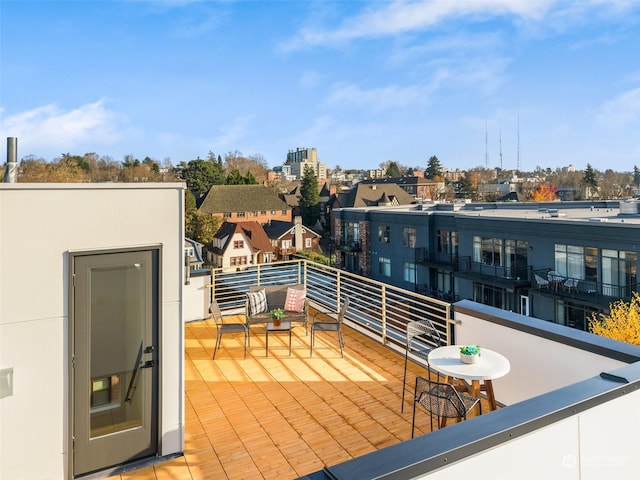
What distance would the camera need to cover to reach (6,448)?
9.54ft

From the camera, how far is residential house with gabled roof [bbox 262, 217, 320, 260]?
146 ft

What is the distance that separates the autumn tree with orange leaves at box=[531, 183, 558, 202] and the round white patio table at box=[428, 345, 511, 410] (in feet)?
190

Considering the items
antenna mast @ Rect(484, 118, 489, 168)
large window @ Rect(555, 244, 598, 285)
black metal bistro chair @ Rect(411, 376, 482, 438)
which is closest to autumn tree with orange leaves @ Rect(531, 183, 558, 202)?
antenna mast @ Rect(484, 118, 489, 168)

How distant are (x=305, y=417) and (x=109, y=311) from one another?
227cm

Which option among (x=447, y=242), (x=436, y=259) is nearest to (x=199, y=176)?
(x=436, y=259)

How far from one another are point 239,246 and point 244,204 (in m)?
12.5

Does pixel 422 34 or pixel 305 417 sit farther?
pixel 422 34

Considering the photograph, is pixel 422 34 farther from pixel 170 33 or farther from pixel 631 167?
pixel 631 167

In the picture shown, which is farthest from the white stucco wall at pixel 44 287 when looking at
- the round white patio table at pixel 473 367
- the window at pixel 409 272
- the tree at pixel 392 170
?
the tree at pixel 392 170

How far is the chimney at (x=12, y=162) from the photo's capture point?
147 inches

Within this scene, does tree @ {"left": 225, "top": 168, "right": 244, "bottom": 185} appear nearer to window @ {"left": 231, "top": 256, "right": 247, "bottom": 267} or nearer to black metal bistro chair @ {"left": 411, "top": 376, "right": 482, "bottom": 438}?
window @ {"left": 231, "top": 256, "right": 247, "bottom": 267}

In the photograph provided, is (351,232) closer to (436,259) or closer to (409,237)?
(409,237)

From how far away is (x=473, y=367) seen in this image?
3.58 metres

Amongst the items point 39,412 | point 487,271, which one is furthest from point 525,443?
point 487,271
